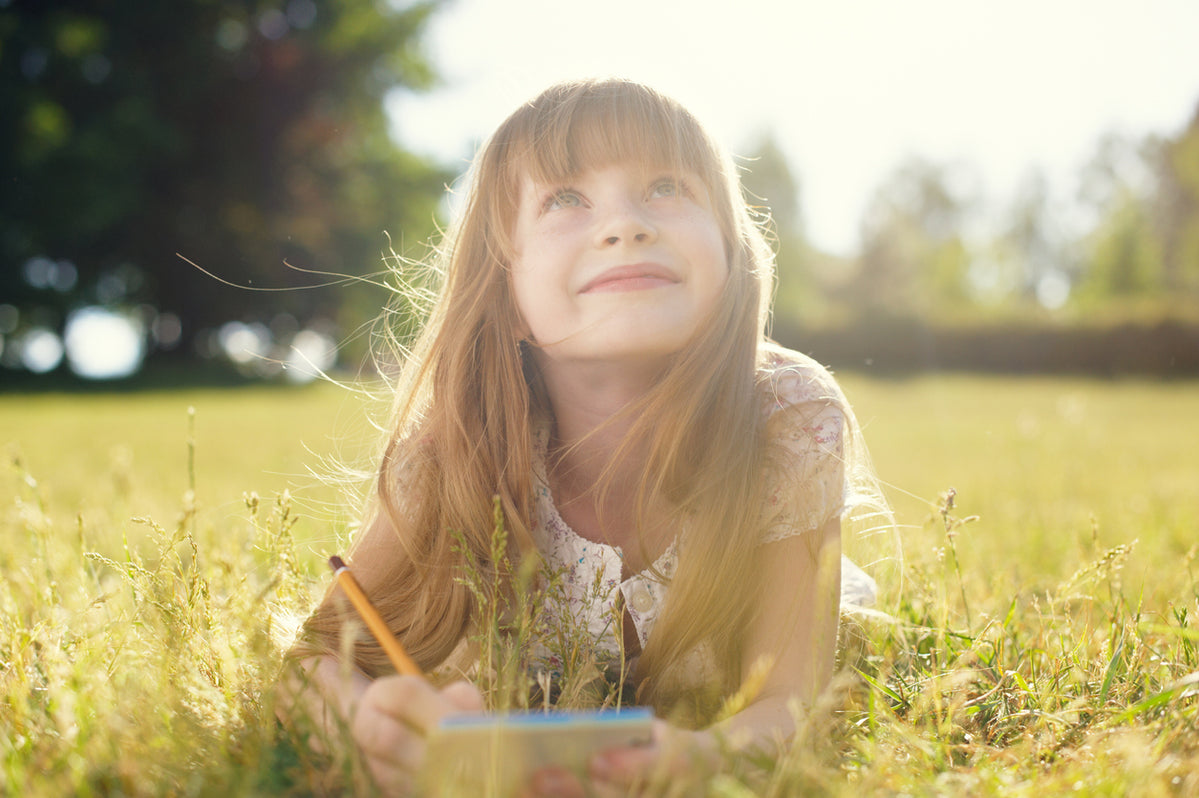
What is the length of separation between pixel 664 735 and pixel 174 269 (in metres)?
21.7

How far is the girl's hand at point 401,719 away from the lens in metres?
1.26

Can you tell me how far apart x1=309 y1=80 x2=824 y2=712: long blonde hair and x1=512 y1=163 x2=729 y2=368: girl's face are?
53 millimetres

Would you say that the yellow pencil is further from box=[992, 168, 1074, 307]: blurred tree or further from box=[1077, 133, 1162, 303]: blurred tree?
box=[992, 168, 1074, 307]: blurred tree

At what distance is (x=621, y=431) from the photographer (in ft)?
7.62

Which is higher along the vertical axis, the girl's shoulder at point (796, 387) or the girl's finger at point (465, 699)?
the girl's shoulder at point (796, 387)

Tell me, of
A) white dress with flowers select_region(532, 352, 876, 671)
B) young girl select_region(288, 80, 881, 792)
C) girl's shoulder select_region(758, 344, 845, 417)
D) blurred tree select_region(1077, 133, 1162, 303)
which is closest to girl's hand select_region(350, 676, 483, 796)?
young girl select_region(288, 80, 881, 792)

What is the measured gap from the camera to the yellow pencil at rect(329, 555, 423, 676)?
1.34 meters

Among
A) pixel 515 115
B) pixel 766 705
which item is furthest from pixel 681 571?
pixel 515 115

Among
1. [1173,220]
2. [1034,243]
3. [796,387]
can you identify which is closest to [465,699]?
[796,387]

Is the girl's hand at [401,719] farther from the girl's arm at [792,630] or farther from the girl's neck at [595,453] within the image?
the girl's neck at [595,453]

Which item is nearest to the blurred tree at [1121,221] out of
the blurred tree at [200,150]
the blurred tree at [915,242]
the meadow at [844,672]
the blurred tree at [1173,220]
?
the blurred tree at [1173,220]

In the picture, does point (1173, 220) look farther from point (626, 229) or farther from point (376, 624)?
point (376, 624)

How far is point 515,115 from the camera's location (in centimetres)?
234

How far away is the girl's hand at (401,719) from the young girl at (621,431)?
0.41 meters
